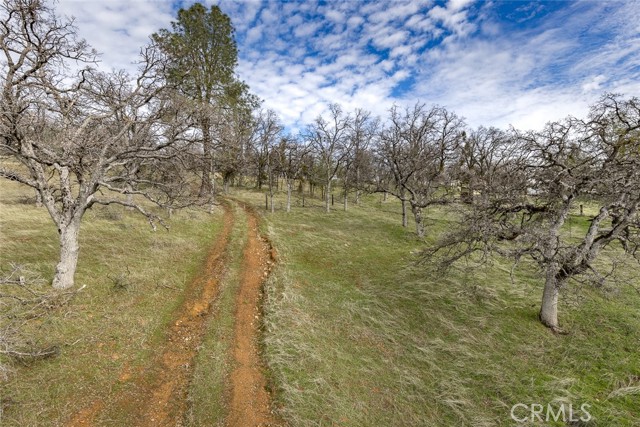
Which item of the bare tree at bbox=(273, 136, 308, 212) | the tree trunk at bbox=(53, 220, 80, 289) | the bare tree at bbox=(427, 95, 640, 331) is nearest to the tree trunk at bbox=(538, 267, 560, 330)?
the bare tree at bbox=(427, 95, 640, 331)

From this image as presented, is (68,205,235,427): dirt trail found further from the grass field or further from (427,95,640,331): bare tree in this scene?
(427,95,640,331): bare tree

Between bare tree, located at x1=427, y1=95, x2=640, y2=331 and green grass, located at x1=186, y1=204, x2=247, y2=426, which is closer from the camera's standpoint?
green grass, located at x1=186, y1=204, x2=247, y2=426

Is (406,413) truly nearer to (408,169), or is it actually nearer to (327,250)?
(327,250)

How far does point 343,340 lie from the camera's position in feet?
32.4

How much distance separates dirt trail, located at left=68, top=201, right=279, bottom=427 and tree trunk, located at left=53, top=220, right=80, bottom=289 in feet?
13.4

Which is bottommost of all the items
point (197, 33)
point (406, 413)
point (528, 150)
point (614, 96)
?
point (406, 413)

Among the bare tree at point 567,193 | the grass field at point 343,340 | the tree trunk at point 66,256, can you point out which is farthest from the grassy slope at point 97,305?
the bare tree at point 567,193

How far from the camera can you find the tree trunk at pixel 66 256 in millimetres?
9898

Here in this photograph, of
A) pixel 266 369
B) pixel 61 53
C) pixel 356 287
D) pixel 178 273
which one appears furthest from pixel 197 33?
pixel 266 369

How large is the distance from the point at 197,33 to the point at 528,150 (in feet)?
87.1

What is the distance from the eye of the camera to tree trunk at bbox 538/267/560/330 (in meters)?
10.6

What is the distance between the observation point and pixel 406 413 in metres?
7.11

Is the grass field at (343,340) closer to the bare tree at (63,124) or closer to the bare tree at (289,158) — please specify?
the bare tree at (63,124)

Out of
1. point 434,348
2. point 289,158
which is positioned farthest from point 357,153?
point 434,348
